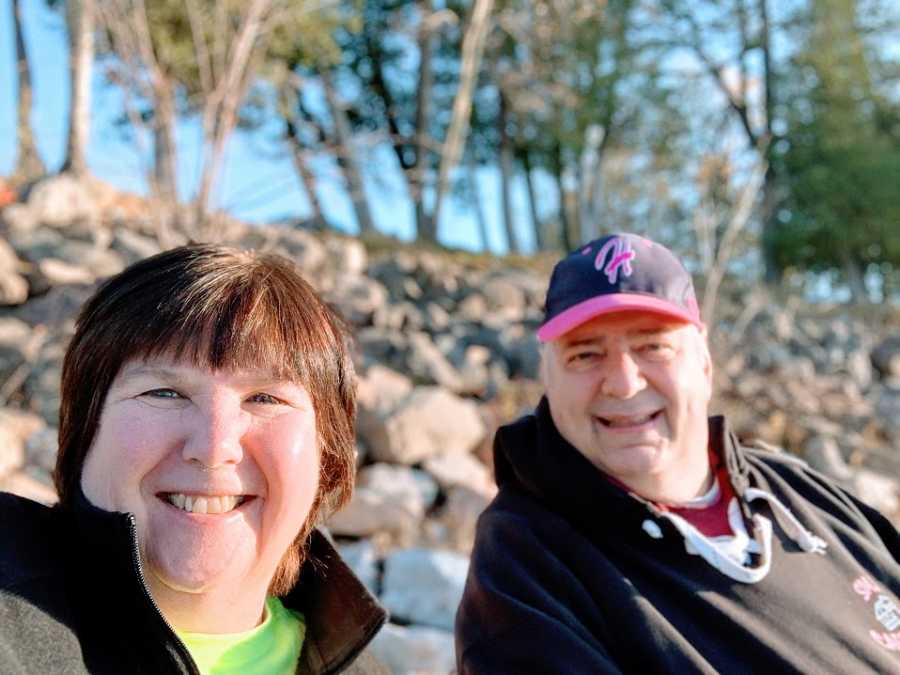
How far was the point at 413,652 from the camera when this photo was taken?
308cm

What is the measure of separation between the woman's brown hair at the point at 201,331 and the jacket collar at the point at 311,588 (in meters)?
0.16

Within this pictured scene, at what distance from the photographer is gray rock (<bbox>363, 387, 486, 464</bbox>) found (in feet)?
17.4

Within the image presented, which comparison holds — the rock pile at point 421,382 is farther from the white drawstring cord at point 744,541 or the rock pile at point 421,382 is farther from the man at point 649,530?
the white drawstring cord at point 744,541

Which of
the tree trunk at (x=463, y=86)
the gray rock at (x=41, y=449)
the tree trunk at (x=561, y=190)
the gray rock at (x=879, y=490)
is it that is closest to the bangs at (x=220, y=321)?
the gray rock at (x=41, y=449)

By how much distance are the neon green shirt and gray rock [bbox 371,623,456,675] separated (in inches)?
54.6

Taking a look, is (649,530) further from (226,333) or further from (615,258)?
(226,333)

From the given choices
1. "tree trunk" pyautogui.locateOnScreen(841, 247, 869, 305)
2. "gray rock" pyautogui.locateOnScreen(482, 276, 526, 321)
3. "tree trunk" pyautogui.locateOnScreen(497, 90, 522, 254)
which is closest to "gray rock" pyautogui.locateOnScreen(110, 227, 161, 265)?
"gray rock" pyautogui.locateOnScreen(482, 276, 526, 321)

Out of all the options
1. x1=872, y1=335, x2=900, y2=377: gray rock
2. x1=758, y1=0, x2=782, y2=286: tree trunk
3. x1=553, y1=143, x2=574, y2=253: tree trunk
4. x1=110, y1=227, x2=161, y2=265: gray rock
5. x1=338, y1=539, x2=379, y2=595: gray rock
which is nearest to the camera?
x1=338, y1=539, x2=379, y2=595: gray rock

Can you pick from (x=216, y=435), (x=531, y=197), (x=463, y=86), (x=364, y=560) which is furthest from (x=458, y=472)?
(x=531, y=197)

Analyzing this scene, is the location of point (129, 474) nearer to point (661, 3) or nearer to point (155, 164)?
point (155, 164)

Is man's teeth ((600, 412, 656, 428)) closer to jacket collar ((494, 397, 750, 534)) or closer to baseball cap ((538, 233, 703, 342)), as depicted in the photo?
jacket collar ((494, 397, 750, 534))

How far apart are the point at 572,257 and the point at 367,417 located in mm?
3312

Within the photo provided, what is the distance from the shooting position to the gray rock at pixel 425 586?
3.55m

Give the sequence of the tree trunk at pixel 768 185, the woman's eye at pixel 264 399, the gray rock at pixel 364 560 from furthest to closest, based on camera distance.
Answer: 1. the tree trunk at pixel 768 185
2. the gray rock at pixel 364 560
3. the woman's eye at pixel 264 399
